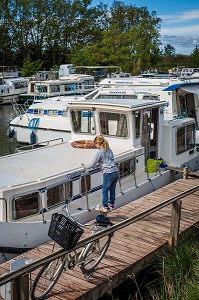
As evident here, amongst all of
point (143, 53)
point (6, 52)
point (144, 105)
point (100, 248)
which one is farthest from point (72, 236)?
point (6, 52)

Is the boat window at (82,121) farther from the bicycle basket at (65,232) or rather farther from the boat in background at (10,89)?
Result: the boat in background at (10,89)

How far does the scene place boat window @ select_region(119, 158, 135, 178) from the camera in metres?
12.6

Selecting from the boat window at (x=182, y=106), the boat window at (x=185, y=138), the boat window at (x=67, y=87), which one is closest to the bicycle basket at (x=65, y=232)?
the boat window at (x=185, y=138)

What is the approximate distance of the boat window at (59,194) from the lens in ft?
34.7

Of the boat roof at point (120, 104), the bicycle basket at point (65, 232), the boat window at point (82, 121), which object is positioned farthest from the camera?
the boat window at point (82, 121)

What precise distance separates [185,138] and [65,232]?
378 inches

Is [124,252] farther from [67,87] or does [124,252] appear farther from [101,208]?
[67,87]

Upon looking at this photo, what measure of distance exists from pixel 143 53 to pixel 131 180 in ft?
178

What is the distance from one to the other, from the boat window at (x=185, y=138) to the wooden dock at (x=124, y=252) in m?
3.39

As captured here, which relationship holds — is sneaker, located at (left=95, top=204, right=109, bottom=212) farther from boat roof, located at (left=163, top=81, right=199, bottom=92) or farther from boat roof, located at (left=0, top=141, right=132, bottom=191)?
boat roof, located at (left=163, top=81, right=199, bottom=92)

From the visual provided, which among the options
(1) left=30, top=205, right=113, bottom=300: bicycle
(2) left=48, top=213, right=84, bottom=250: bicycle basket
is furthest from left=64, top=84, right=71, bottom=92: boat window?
(2) left=48, top=213, right=84, bottom=250: bicycle basket

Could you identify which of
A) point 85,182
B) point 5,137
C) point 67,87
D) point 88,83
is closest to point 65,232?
point 85,182

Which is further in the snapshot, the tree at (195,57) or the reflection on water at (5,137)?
the tree at (195,57)

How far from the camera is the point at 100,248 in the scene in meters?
8.41
